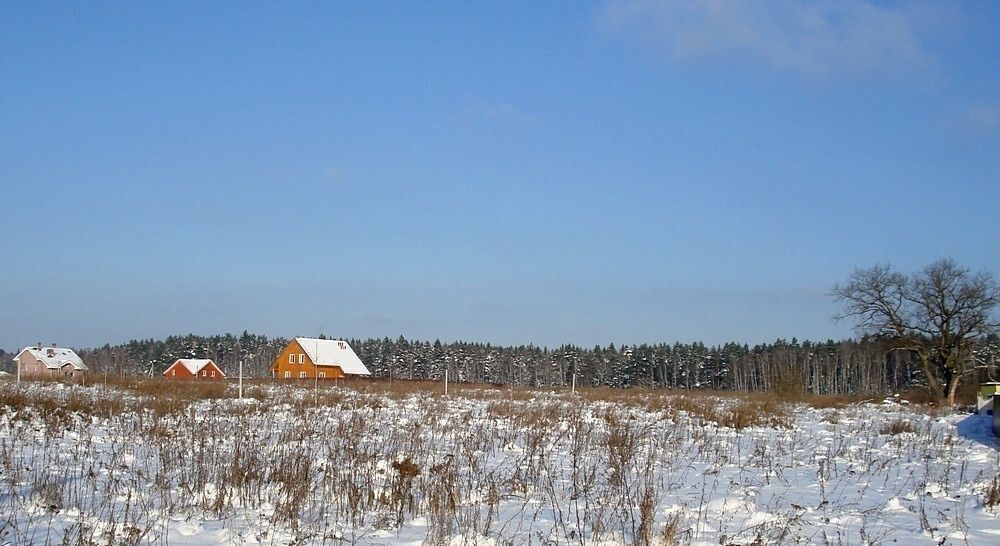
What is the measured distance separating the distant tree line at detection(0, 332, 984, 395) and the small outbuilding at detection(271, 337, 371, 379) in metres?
18.5

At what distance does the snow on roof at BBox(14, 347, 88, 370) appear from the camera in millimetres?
71375

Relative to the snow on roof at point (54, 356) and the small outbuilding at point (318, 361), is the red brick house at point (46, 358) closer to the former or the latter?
the snow on roof at point (54, 356)

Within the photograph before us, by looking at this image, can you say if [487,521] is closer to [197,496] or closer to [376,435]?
[197,496]

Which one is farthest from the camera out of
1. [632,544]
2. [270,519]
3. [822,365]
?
[822,365]

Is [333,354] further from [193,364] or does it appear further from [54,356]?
[54,356]

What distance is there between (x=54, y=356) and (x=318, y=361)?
29445 mm

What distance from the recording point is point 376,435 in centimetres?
1066

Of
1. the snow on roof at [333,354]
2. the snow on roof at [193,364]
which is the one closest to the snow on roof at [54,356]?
the snow on roof at [193,364]

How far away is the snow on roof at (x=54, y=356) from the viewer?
71375 millimetres

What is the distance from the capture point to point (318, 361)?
66.2 meters

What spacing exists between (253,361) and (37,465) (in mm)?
100521

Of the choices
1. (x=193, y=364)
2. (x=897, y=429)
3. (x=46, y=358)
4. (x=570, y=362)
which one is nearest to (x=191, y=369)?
(x=193, y=364)

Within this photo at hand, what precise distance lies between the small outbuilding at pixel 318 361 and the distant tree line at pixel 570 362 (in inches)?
727

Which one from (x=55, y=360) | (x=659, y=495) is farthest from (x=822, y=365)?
(x=659, y=495)
